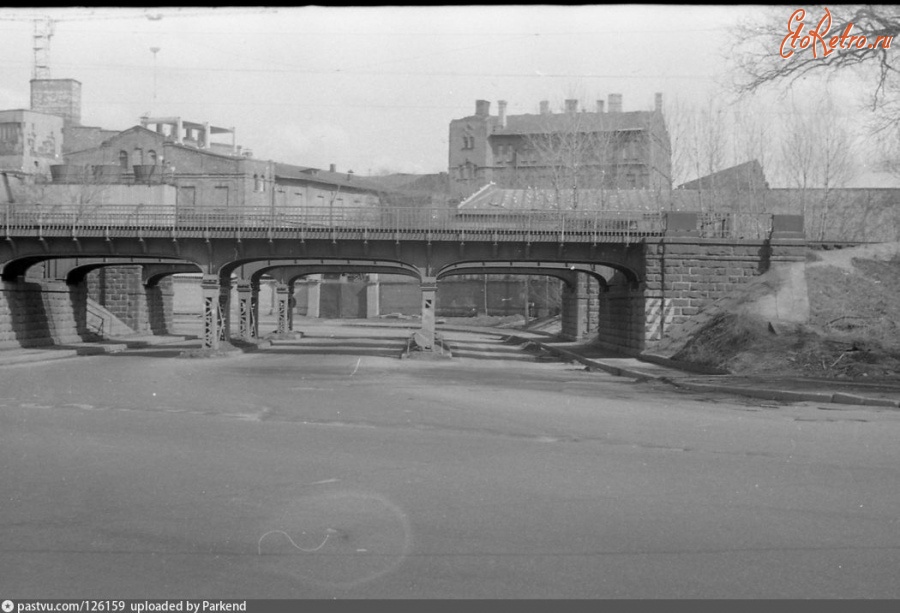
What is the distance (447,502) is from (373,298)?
3483 inches

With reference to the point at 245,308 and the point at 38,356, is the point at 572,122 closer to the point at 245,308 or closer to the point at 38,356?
the point at 245,308

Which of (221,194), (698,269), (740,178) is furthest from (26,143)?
(698,269)

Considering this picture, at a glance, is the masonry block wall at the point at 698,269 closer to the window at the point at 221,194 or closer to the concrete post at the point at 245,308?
the concrete post at the point at 245,308

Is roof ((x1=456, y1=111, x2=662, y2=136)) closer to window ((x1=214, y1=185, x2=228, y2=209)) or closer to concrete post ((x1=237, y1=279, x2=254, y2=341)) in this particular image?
window ((x1=214, y1=185, x2=228, y2=209))

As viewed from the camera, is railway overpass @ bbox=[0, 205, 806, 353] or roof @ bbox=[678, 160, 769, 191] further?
roof @ bbox=[678, 160, 769, 191]

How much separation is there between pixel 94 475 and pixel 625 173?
8309 cm

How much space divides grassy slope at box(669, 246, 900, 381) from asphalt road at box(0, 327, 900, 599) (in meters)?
8.35

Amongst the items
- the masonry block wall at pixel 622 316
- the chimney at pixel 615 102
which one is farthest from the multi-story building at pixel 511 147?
the masonry block wall at pixel 622 316

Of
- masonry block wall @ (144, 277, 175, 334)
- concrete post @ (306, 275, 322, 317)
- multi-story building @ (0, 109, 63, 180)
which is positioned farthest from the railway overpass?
concrete post @ (306, 275, 322, 317)

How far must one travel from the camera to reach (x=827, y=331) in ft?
93.7

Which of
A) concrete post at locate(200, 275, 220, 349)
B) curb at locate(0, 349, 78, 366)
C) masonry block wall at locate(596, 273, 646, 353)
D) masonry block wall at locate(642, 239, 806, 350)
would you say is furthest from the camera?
concrete post at locate(200, 275, 220, 349)

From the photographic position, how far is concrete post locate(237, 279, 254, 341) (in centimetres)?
5256

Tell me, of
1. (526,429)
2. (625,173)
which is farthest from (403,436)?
(625,173)

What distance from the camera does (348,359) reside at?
3769 centimetres
